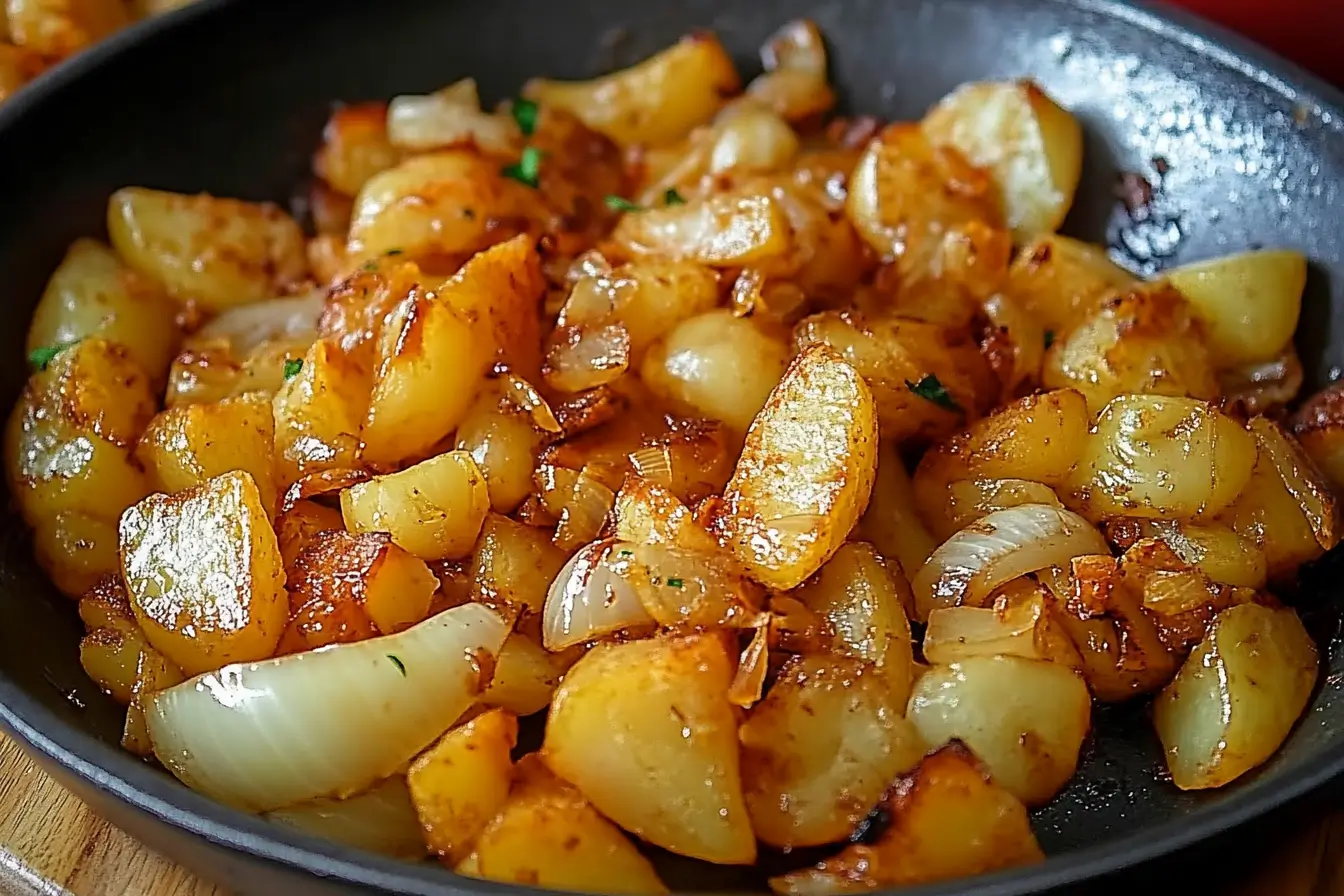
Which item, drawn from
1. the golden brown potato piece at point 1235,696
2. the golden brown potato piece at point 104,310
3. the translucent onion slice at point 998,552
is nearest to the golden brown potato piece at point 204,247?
the golden brown potato piece at point 104,310

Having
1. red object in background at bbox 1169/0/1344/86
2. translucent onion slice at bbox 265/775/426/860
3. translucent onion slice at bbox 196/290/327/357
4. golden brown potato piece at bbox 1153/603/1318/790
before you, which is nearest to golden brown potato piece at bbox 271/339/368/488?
translucent onion slice at bbox 196/290/327/357

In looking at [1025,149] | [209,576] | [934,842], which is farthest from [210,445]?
[1025,149]

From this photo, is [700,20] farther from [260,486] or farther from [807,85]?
[260,486]

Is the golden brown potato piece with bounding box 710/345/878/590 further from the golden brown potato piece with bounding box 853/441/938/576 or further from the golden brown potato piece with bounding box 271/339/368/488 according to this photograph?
the golden brown potato piece with bounding box 271/339/368/488

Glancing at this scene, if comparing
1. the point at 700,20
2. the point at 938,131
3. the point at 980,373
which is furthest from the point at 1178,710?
the point at 700,20

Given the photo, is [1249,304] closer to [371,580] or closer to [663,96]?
[663,96]

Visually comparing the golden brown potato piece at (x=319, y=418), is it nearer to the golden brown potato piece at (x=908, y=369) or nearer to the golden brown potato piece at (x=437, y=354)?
the golden brown potato piece at (x=437, y=354)
